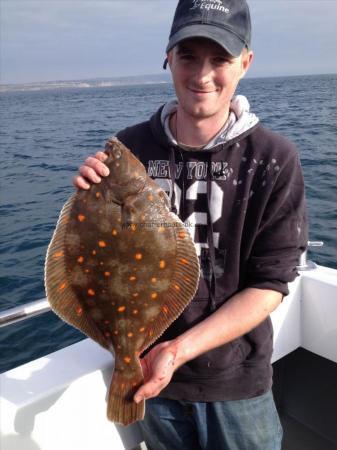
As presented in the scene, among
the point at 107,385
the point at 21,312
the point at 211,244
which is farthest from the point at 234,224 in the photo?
the point at 21,312

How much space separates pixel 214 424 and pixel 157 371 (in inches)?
24.1

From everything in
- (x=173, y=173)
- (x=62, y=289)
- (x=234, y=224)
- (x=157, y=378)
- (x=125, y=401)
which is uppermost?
(x=173, y=173)

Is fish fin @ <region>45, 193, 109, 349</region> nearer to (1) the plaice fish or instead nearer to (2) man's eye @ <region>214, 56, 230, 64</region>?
(1) the plaice fish

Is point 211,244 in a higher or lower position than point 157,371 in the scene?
higher

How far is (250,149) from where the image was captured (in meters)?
2.37

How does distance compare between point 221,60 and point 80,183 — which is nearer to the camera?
point 80,183

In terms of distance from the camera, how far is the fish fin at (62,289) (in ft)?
6.95

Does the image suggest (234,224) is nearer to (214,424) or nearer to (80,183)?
(80,183)

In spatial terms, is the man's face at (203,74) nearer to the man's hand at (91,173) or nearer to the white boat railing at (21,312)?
the man's hand at (91,173)

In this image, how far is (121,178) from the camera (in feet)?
6.86

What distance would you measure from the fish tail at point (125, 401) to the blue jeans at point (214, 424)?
40 centimetres

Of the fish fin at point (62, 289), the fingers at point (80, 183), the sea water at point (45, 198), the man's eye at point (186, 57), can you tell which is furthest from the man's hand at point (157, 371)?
the sea water at point (45, 198)

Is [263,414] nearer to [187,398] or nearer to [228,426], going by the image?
[228,426]

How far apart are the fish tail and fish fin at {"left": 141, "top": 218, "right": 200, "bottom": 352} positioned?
0.56ft
